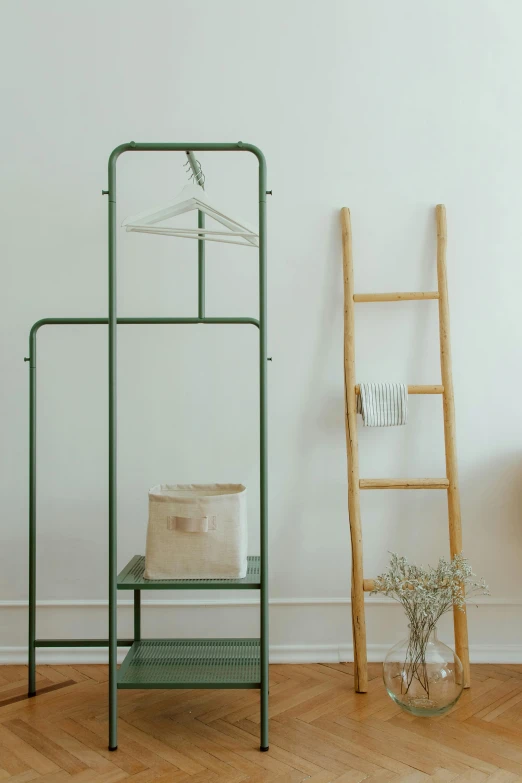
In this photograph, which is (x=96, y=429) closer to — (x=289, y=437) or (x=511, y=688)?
(x=289, y=437)

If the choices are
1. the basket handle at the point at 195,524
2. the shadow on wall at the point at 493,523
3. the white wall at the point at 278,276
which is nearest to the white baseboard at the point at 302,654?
the white wall at the point at 278,276

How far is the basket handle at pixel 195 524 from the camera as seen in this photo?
2045 mm

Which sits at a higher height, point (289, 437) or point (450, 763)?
point (289, 437)

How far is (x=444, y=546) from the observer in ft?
8.91

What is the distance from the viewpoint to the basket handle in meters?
2.04

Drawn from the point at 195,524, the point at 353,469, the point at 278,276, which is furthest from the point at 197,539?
the point at 278,276

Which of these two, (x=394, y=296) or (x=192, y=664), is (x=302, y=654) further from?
(x=394, y=296)

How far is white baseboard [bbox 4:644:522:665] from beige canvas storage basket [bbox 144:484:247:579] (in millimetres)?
799

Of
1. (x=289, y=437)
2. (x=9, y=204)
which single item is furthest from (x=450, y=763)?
(x=9, y=204)

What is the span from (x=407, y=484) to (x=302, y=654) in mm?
820

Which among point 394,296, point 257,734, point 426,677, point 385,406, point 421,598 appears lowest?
point 257,734

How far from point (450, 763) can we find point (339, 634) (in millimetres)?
812

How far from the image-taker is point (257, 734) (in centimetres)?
211

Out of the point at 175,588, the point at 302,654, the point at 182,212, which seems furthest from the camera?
the point at 302,654
